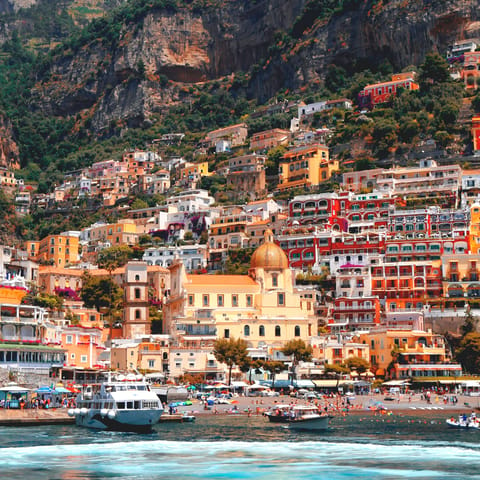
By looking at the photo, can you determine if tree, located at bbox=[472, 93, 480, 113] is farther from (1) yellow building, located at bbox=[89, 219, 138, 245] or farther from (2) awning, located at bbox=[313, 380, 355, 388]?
(2) awning, located at bbox=[313, 380, 355, 388]

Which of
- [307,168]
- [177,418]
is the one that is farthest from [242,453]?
[307,168]

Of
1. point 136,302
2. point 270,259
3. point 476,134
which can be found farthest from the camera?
point 476,134

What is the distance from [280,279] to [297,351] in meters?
17.2

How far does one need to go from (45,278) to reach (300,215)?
1432 inches

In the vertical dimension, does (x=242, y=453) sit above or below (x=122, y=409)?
below

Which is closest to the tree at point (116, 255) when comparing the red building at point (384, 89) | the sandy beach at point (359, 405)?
the red building at point (384, 89)

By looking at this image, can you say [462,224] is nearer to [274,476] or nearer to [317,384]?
[317,384]

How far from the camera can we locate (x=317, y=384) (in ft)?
358

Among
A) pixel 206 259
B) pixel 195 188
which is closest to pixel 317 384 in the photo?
pixel 206 259

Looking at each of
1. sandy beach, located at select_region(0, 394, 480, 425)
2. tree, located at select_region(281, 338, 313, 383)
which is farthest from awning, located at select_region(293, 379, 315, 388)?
tree, located at select_region(281, 338, 313, 383)

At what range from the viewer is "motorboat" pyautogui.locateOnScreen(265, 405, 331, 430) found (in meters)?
79.4

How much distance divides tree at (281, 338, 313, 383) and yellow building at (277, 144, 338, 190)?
59.0 metres

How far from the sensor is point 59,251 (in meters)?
169

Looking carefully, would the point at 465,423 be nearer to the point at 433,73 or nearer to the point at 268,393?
the point at 268,393
